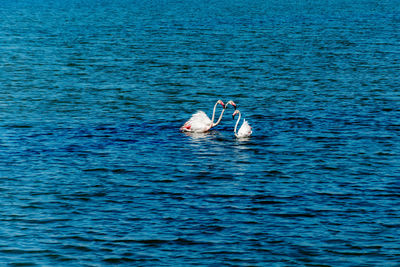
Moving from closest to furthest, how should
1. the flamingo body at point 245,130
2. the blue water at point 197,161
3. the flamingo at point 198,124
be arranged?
the blue water at point 197,161 < the flamingo body at point 245,130 < the flamingo at point 198,124

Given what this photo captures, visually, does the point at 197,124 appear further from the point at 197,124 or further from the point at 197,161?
the point at 197,161

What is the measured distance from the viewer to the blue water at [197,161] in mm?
21625

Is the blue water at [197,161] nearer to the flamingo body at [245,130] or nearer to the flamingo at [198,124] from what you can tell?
the flamingo body at [245,130]

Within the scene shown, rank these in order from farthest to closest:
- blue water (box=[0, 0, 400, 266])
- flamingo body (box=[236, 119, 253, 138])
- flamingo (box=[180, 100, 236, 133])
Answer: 1. flamingo (box=[180, 100, 236, 133])
2. flamingo body (box=[236, 119, 253, 138])
3. blue water (box=[0, 0, 400, 266])

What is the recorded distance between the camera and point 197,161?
3091 centimetres

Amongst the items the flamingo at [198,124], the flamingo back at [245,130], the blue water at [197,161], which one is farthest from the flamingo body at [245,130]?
the flamingo at [198,124]

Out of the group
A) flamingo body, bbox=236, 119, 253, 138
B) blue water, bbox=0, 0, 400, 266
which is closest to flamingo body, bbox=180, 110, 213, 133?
blue water, bbox=0, 0, 400, 266

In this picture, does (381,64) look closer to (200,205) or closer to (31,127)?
(31,127)

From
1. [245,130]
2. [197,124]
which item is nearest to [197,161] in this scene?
[245,130]

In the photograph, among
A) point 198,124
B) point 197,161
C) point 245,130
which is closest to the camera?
point 197,161

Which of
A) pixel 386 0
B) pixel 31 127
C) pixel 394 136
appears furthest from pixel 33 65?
pixel 386 0

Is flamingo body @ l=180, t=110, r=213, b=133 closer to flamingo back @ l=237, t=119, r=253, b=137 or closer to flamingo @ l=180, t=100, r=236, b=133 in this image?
flamingo @ l=180, t=100, r=236, b=133

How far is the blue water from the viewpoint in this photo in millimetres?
21625

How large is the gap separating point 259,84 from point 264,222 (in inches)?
1127
